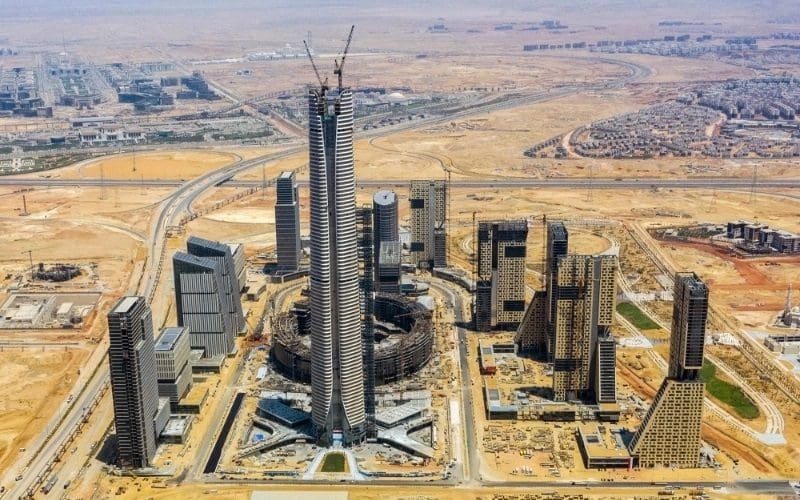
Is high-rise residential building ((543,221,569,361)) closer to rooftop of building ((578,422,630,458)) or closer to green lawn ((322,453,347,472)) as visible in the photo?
rooftop of building ((578,422,630,458))

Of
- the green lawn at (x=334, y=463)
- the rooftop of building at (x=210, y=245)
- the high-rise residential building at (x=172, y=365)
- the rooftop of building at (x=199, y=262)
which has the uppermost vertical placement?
the rooftop of building at (x=210, y=245)

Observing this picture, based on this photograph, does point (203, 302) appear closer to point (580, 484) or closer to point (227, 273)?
point (227, 273)

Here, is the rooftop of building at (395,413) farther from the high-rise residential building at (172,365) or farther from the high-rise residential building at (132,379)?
the high-rise residential building at (132,379)

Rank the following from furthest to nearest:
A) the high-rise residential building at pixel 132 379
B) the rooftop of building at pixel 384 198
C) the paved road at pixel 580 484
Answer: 1. the rooftop of building at pixel 384 198
2. the high-rise residential building at pixel 132 379
3. the paved road at pixel 580 484

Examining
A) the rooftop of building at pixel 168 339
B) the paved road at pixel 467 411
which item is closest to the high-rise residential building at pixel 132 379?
the rooftop of building at pixel 168 339

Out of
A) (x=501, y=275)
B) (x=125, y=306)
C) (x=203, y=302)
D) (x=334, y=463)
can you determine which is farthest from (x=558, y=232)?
(x=125, y=306)

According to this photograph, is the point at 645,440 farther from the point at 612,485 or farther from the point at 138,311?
the point at 138,311

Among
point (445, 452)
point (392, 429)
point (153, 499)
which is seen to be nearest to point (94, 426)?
point (153, 499)
